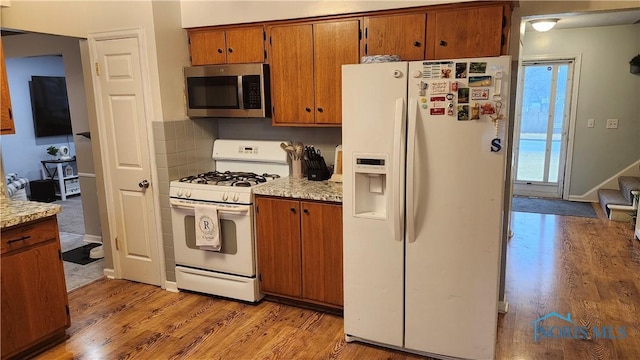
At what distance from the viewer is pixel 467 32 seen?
2619 mm

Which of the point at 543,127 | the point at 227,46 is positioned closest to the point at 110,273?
the point at 227,46

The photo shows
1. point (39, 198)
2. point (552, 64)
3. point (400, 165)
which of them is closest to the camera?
point (400, 165)

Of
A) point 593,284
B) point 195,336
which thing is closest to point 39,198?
point 195,336

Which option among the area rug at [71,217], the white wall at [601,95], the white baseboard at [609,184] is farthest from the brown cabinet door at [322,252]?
the white baseboard at [609,184]

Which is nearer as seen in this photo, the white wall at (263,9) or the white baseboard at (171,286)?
the white wall at (263,9)

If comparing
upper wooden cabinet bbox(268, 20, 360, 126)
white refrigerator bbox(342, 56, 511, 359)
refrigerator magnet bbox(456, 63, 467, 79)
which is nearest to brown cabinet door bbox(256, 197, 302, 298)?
white refrigerator bbox(342, 56, 511, 359)

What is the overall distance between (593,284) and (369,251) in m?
2.20

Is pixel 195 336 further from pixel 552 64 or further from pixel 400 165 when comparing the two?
pixel 552 64

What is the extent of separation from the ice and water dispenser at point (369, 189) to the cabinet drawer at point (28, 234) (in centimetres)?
185

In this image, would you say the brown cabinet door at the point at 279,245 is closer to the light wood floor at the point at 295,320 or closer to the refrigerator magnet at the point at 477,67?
the light wood floor at the point at 295,320

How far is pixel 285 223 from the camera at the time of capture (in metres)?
3.01

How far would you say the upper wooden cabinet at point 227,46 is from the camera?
324cm

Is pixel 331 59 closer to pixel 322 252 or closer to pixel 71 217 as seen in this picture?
pixel 322 252

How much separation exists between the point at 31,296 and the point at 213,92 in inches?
72.3
